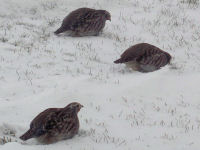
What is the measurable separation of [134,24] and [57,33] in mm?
2264

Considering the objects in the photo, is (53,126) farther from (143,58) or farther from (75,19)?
(75,19)

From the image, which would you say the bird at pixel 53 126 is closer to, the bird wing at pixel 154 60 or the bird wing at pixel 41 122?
the bird wing at pixel 41 122

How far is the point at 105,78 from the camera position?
8.21 meters

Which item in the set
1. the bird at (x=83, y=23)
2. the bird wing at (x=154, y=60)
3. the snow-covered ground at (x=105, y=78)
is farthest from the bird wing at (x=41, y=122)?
the bird at (x=83, y=23)

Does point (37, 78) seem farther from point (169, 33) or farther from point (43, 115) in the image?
point (169, 33)

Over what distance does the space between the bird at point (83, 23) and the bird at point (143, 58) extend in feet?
6.78

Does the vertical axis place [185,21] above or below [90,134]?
above

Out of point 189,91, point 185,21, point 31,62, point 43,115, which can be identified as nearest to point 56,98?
point 43,115

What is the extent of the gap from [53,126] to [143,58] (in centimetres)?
338

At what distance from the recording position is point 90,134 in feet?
20.3

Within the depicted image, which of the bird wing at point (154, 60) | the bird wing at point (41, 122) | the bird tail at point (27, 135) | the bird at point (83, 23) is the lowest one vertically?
the bird tail at point (27, 135)

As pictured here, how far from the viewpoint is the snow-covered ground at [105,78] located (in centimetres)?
621

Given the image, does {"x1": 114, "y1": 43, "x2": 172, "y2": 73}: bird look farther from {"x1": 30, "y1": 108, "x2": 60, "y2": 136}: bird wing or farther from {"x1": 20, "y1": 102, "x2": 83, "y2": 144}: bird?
{"x1": 30, "y1": 108, "x2": 60, "y2": 136}: bird wing

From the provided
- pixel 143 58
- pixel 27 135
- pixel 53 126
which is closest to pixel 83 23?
pixel 143 58
